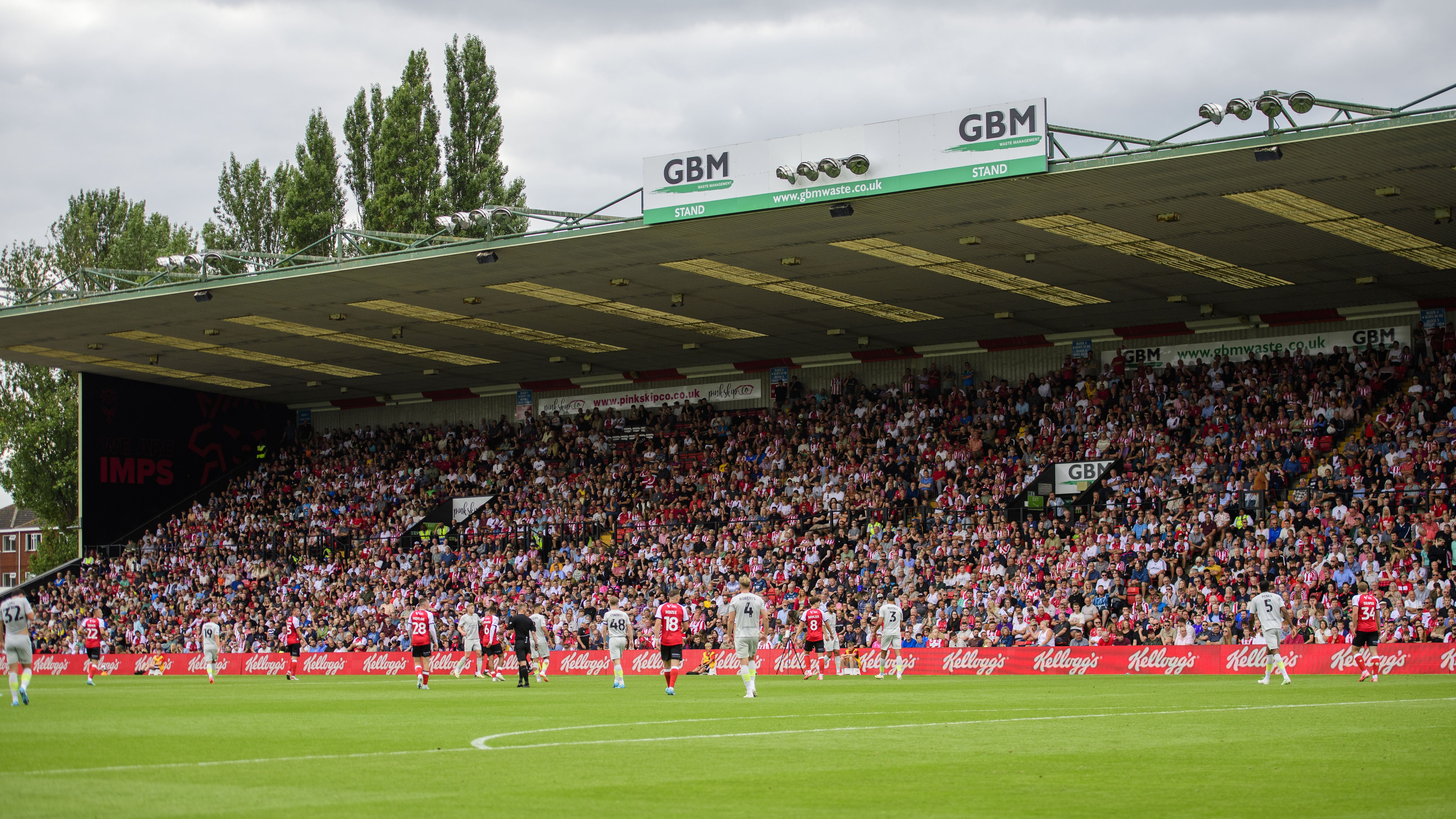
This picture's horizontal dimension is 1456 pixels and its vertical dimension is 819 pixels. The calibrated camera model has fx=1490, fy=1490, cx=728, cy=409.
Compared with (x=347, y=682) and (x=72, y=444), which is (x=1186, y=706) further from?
(x=72, y=444)

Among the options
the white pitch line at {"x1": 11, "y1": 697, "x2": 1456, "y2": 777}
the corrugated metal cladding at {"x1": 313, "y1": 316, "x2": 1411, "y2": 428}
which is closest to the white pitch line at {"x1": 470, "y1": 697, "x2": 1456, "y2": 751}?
the white pitch line at {"x1": 11, "y1": 697, "x2": 1456, "y2": 777}

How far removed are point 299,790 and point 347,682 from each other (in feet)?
86.3

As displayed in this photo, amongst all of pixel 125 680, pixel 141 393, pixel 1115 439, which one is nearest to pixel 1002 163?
pixel 1115 439

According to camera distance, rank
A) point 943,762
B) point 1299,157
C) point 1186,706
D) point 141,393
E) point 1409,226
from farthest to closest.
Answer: point 141,393, point 1409,226, point 1299,157, point 1186,706, point 943,762

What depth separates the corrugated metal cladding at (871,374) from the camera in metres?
40.4

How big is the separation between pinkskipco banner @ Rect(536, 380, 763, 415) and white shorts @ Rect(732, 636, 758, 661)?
26475 mm

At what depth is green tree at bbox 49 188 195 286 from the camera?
2375 inches

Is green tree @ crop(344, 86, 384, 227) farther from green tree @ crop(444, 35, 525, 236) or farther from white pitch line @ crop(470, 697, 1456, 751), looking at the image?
white pitch line @ crop(470, 697, 1456, 751)

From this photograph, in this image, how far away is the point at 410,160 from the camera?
55.3 metres

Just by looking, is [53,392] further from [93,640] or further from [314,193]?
[93,640]

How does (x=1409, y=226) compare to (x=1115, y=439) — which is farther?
(x=1115, y=439)

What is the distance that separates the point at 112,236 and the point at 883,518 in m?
38.8

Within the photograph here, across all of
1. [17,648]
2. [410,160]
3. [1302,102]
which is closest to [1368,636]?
[1302,102]

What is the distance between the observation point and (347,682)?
35.8 m
